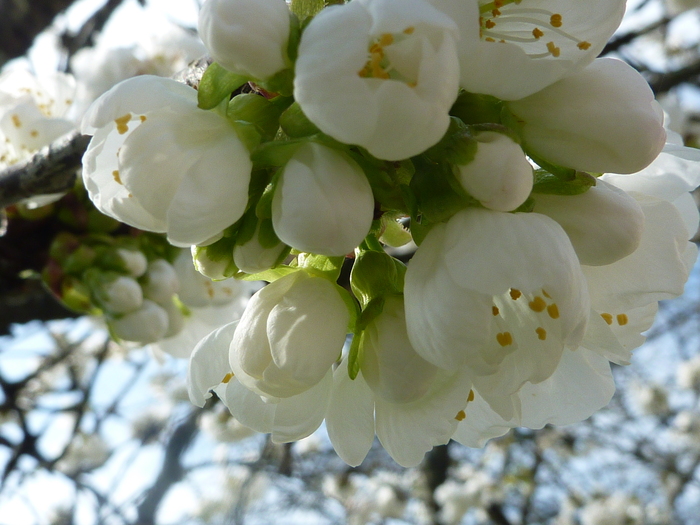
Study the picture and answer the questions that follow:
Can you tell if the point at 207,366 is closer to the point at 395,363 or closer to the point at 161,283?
the point at 395,363

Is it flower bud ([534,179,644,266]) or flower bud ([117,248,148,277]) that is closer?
flower bud ([534,179,644,266])

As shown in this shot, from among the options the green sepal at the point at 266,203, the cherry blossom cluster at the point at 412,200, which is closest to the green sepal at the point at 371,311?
the cherry blossom cluster at the point at 412,200

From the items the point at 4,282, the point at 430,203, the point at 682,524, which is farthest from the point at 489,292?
the point at 682,524

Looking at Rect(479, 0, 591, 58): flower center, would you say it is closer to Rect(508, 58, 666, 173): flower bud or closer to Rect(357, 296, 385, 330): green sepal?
Rect(508, 58, 666, 173): flower bud

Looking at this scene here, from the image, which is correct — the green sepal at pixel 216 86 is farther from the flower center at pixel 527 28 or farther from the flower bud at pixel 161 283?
the flower bud at pixel 161 283

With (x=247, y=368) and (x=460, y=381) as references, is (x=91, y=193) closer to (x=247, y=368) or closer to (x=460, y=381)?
(x=247, y=368)

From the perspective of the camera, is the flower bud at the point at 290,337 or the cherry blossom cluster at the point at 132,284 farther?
the cherry blossom cluster at the point at 132,284

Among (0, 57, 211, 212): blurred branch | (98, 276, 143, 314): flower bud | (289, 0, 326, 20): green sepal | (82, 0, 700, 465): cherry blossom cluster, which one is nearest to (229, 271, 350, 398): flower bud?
(82, 0, 700, 465): cherry blossom cluster
